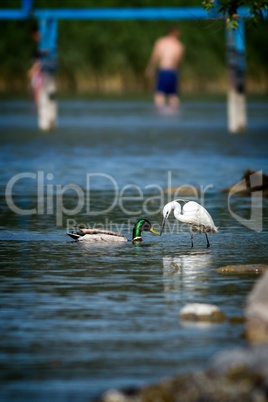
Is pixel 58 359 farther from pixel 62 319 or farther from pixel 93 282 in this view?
pixel 93 282

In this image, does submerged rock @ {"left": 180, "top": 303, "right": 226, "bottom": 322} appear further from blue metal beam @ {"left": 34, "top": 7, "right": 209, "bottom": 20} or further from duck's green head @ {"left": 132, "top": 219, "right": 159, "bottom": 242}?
blue metal beam @ {"left": 34, "top": 7, "right": 209, "bottom": 20}

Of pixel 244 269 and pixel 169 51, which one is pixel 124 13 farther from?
pixel 244 269

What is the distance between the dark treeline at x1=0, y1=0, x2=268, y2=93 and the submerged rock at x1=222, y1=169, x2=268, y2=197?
32780 millimetres

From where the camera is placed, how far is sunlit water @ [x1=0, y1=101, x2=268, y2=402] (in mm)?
8352

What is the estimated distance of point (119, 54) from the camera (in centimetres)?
5412

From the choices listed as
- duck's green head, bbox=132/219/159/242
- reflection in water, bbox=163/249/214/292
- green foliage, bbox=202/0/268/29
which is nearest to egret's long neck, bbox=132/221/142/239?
duck's green head, bbox=132/219/159/242

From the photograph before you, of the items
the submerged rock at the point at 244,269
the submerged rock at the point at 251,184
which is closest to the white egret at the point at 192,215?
the submerged rock at the point at 244,269

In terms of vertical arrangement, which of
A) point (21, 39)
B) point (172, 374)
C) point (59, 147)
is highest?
point (21, 39)

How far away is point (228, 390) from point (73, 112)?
3812 centimetres

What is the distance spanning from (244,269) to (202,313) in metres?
2.33

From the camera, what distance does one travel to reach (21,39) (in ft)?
181

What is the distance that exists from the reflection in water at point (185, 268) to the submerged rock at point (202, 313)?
134cm

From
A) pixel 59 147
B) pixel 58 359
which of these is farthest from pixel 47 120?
pixel 58 359

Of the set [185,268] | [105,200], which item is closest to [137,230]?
[185,268]
